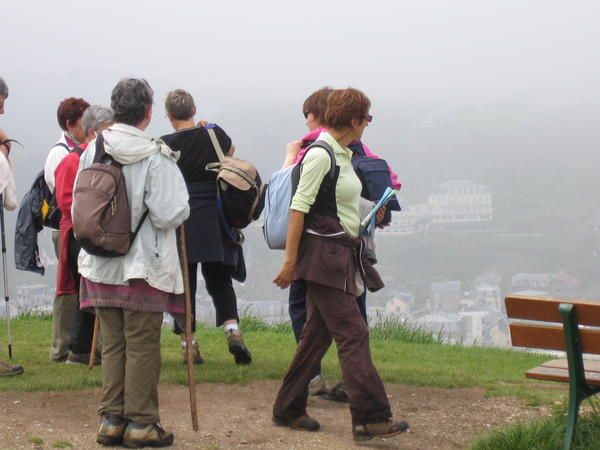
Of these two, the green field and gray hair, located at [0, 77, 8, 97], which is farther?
gray hair, located at [0, 77, 8, 97]

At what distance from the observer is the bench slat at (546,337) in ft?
18.1

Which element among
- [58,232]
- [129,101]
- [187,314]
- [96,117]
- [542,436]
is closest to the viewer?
[129,101]

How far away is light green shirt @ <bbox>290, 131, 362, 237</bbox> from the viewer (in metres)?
5.79

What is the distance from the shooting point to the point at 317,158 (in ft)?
19.0

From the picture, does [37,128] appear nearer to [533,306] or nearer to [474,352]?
[474,352]

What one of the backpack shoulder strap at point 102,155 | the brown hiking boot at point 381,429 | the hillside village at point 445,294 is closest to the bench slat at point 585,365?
the hillside village at point 445,294

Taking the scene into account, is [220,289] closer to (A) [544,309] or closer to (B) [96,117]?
(B) [96,117]

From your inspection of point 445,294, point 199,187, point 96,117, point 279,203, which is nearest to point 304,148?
→ point 279,203

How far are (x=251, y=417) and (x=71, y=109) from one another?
2764 mm

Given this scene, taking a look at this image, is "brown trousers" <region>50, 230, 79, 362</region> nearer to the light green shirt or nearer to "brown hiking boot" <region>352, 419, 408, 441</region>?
the light green shirt

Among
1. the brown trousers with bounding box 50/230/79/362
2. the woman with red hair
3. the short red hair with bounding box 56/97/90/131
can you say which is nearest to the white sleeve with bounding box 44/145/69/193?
the woman with red hair

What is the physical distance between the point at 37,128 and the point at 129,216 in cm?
3195

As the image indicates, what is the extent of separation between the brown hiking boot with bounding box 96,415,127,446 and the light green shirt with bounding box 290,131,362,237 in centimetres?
140

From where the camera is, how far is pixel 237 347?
7941 mm
